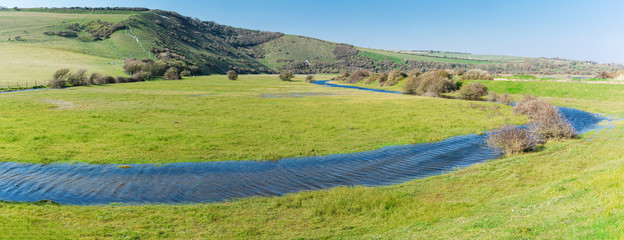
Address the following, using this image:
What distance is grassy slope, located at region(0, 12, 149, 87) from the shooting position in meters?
92.6

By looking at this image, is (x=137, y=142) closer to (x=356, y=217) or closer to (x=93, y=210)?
(x=93, y=210)

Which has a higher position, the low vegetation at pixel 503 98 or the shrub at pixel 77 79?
the low vegetation at pixel 503 98

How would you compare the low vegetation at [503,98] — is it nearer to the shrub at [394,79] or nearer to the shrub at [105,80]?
the shrub at [394,79]


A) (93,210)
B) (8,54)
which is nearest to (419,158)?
(93,210)

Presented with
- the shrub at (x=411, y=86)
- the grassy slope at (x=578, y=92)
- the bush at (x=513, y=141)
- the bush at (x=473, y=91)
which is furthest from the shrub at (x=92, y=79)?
the grassy slope at (x=578, y=92)

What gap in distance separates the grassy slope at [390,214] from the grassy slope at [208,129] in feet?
29.2

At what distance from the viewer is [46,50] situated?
124 m

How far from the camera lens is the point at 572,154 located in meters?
20.2

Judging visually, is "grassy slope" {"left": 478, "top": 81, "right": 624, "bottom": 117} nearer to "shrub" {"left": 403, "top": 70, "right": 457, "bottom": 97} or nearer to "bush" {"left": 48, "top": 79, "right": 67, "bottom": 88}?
"shrub" {"left": 403, "top": 70, "right": 457, "bottom": 97}

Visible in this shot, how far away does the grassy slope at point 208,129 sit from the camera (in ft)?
76.4

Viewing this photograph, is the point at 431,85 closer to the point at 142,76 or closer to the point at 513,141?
the point at 513,141

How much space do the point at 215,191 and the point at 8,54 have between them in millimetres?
145191

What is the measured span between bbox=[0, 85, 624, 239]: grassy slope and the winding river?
1.88m

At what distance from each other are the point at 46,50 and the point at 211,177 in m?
152
